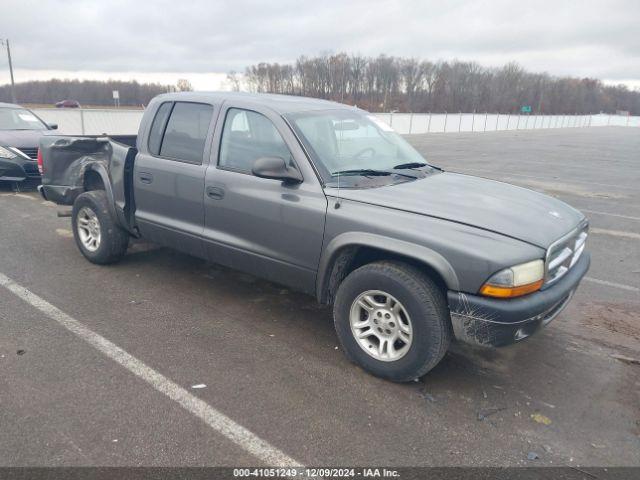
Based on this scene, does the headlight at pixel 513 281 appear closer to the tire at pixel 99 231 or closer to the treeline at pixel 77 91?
the tire at pixel 99 231

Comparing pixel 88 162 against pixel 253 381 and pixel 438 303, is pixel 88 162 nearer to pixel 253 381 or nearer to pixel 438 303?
pixel 253 381

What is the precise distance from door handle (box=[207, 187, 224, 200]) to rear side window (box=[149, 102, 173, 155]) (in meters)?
0.88

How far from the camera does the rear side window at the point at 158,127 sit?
463 cm

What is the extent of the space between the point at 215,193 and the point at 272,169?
820mm


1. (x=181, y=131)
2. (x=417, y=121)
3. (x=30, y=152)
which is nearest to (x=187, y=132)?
(x=181, y=131)

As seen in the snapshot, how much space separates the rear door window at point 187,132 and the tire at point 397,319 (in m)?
1.88

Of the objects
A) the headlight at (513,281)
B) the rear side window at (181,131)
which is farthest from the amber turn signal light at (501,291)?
the rear side window at (181,131)

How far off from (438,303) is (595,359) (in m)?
1.60

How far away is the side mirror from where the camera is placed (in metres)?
3.44

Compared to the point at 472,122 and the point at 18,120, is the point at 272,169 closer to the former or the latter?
the point at 18,120

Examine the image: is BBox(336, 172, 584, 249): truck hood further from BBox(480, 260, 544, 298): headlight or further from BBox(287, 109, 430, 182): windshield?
BBox(287, 109, 430, 182): windshield

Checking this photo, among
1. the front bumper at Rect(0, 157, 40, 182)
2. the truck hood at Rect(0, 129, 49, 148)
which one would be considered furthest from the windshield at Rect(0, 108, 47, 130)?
the front bumper at Rect(0, 157, 40, 182)

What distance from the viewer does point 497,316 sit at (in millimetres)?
2875

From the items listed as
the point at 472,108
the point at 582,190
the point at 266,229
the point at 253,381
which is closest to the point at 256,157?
the point at 266,229
